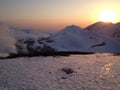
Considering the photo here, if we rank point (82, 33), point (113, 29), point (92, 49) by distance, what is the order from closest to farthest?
1. point (92, 49)
2. point (82, 33)
3. point (113, 29)

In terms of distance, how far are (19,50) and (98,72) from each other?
17.9 metres

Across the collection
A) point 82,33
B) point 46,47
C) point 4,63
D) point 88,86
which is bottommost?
point 88,86

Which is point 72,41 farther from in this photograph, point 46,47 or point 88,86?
point 88,86

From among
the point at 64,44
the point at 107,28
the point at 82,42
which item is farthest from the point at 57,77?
the point at 107,28

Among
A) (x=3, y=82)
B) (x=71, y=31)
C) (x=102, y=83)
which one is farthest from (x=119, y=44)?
(x=3, y=82)

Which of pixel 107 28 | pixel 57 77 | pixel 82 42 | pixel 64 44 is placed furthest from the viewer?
pixel 107 28

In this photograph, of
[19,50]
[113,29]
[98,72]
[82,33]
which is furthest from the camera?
[113,29]

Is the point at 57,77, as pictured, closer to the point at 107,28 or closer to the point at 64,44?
the point at 64,44

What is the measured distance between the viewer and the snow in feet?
56.5

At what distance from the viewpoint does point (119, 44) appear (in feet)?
140

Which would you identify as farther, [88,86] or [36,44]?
[36,44]

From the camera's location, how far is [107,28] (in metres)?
63.1

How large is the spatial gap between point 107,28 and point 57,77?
152 ft

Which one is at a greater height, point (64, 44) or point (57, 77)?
point (64, 44)
